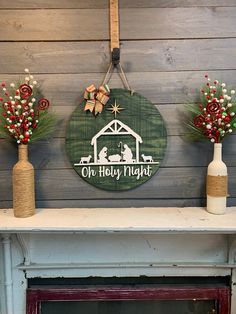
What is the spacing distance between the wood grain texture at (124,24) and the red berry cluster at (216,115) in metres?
0.23

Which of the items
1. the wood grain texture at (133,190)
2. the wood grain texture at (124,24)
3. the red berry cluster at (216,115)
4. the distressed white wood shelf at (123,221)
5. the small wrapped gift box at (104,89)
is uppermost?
the wood grain texture at (124,24)

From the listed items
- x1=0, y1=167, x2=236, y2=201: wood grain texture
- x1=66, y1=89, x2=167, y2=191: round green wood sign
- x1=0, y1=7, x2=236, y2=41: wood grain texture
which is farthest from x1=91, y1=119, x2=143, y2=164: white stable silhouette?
x1=0, y1=7, x2=236, y2=41: wood grain texture

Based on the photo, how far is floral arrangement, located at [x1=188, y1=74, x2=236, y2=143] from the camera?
4.04ft

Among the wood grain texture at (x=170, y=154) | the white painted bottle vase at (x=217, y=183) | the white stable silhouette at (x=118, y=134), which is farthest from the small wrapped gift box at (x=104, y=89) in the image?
the white painted bottle vase at (x=217, y=183)

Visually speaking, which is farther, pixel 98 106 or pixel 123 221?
pixel 98 106

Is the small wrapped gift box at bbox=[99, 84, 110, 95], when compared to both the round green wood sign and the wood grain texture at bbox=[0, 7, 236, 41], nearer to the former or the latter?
the round green wood sign

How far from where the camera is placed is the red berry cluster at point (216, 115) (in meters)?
1.23

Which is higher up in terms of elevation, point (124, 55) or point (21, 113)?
point (124, 55)

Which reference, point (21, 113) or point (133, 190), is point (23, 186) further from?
point (133, 190)

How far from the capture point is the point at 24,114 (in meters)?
1.22

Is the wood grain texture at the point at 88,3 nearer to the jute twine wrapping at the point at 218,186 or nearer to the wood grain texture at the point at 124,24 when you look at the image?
the wood grain texture at the point at 124,24

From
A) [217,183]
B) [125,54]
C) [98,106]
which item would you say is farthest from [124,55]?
[217,183]

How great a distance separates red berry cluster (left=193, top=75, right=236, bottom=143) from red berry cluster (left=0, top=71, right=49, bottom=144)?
0.61m

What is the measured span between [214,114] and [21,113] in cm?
73
